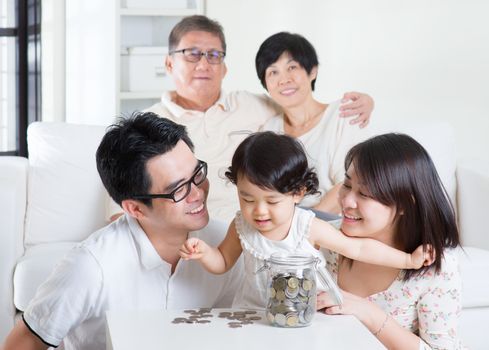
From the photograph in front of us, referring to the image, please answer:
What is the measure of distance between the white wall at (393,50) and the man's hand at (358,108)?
1.06m

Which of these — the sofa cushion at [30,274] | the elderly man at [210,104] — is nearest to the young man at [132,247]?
the sofa cushion at [30,274]

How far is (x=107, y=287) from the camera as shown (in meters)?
2.06

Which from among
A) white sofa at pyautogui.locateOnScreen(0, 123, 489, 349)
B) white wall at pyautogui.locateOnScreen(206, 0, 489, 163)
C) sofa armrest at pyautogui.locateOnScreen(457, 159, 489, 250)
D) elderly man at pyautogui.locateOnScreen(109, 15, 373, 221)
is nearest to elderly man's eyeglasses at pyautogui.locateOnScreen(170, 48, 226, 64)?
elderly man at pyautogui.locateOnScreen(109, 15, 373, 221)

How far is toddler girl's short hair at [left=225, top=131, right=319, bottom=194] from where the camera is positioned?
1.91 meters

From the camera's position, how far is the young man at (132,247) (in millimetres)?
1998

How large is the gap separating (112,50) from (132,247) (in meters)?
2.43

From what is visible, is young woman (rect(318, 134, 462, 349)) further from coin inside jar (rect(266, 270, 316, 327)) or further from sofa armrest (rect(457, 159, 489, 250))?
sofa armrest (rect(457, 159, 489, 250))

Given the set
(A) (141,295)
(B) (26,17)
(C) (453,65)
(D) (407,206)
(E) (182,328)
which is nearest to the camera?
(E) (182,328)

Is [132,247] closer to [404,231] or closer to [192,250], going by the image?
[192,250]

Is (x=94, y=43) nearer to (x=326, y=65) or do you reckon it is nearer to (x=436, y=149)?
(x=326, y=65)

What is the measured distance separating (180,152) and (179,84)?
153 cm

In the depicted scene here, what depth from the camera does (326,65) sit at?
474cm

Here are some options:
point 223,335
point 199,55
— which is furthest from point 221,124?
point 223,335

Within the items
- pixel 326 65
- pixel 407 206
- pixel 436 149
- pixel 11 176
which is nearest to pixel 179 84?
pixel 11 176
